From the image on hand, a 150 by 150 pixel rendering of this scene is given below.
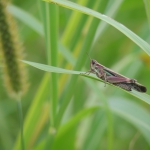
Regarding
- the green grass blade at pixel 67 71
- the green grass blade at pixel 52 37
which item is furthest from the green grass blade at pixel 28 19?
the green grass blade at pixel 67 71

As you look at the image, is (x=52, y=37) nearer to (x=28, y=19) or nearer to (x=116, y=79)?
(x=116, y=79)

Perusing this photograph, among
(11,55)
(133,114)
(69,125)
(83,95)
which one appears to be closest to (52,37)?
(11,55)

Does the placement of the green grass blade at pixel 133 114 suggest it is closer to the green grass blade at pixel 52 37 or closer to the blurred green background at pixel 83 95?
the blurred green background at pixel 83 95

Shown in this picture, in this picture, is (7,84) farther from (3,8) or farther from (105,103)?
(105,103)

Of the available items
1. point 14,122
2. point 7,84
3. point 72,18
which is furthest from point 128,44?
point 7,84

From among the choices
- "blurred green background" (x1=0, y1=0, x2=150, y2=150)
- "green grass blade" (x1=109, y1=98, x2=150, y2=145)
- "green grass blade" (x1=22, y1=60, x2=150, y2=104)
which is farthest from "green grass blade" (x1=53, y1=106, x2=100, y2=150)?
"green grass blade" (x1=22, y1=60, x2=150, y2=104)
